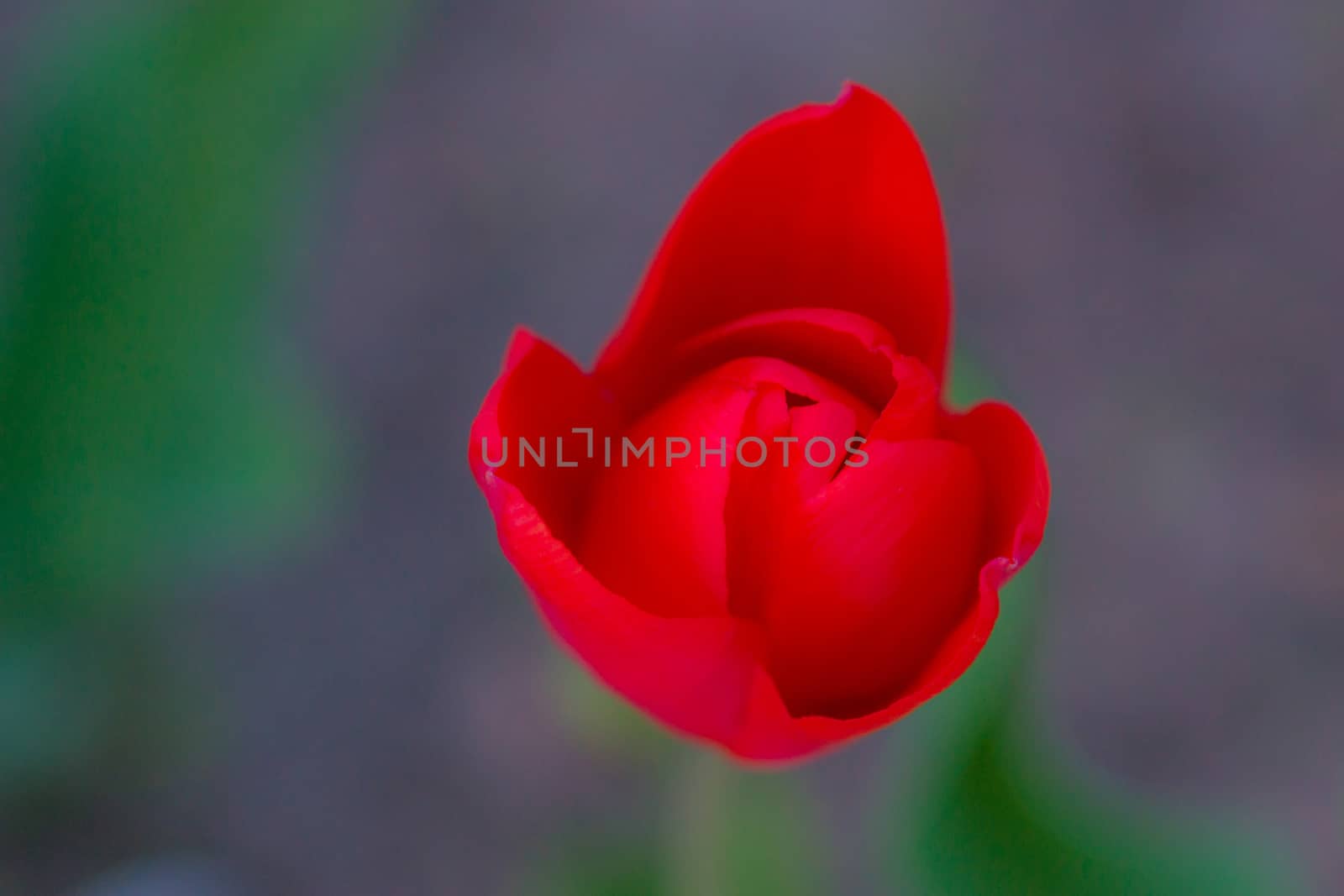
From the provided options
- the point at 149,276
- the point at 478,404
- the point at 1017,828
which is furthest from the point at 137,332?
the point at 1017,828

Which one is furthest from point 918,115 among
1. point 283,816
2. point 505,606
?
point 283,816

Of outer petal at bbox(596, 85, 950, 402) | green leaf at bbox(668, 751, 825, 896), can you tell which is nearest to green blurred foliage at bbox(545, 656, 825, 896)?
green leaf at bbox(668, 751, 825, 896)

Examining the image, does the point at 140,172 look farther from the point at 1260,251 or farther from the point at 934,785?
the point at 1260,251

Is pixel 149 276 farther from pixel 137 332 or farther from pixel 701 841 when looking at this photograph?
pixel 701 841

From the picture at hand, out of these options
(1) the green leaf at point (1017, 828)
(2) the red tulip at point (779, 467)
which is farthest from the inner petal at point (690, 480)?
(1) the green leaf at point (1017, 828)

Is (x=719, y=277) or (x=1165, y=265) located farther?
(x=1165, y=265)

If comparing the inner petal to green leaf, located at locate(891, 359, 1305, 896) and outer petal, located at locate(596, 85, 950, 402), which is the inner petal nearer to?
outer petal, located at locate(596, 85, 950, 402)
